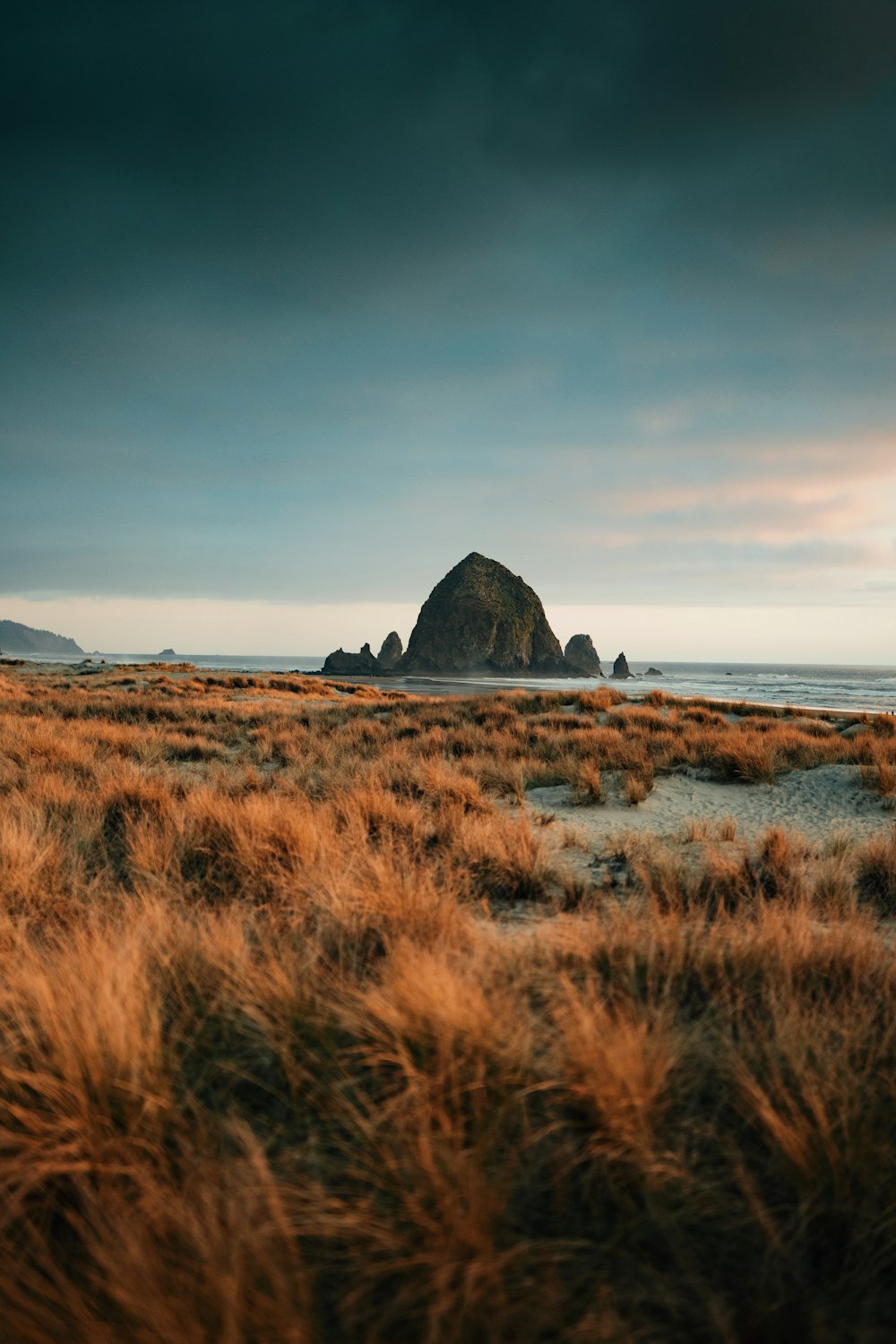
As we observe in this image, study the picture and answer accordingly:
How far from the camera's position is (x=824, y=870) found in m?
4.35

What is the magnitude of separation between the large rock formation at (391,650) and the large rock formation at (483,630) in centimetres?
326

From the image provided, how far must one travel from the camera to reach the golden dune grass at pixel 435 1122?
1211 millimetres

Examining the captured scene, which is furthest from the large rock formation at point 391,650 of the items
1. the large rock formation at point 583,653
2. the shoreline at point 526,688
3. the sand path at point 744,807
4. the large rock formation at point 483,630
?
the sand path at point 744,807

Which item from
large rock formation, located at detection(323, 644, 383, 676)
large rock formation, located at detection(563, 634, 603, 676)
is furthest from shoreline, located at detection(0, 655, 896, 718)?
large rock formation, located at detection(563, 634, 603, 676)

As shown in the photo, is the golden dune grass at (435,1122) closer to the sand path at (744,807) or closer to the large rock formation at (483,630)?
the sand path at (744,807)

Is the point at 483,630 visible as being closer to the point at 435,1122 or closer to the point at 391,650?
the point at 391,650

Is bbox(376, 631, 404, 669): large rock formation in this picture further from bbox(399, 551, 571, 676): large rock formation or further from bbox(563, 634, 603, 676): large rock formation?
bbox(563, 634, 603, 676): large rock formation

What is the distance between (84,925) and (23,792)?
12.3ft

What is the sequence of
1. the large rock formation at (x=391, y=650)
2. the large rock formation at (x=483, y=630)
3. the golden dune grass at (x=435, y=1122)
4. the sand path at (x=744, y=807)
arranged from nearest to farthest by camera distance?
the golden dune grass at (x=435, y=1122)
the sand path at (x=744, y=807)
the large rock formation at (x=483, y=630)
the large rock formation at (x=391, y=650)

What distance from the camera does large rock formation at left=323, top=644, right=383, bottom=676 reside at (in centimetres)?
10691

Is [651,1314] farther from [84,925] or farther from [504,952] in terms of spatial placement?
[84,925]

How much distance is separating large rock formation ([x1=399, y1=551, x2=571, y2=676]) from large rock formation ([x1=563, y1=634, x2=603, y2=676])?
13302 millimetres

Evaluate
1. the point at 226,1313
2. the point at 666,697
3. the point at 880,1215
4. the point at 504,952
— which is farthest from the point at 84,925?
the point at 666,697

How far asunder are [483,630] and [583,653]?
32.8 metres
